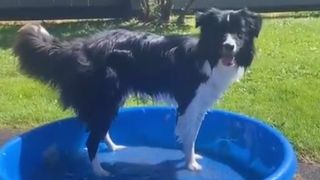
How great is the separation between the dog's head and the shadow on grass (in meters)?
5.35

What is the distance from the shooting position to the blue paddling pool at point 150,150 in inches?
197

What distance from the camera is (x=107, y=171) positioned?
16.9ft

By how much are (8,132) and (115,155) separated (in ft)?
3.97

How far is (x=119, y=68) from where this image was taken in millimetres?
4746

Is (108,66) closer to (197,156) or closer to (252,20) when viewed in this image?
(252,20)

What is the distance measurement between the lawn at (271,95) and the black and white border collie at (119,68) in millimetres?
558

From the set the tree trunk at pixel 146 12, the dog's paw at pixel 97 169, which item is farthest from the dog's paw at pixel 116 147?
the tree trunk at pixel 146 12

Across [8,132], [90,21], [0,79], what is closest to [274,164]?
[8,132]

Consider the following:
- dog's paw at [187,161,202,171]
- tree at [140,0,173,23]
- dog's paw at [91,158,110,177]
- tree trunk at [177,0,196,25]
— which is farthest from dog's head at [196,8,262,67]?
tree at [140,0,173,23]

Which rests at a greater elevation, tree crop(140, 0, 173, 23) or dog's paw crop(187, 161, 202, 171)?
dog's paw crop(187, 161, 202, 171)

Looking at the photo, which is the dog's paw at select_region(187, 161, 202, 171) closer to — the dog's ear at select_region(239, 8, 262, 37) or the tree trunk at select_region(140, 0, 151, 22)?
the dog's ear at select_region(239, 8, 262, 37)

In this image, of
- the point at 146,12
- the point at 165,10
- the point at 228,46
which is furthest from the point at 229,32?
the point at 146,12

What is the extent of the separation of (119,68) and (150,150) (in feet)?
3.92

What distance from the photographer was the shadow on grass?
9.97 meters
